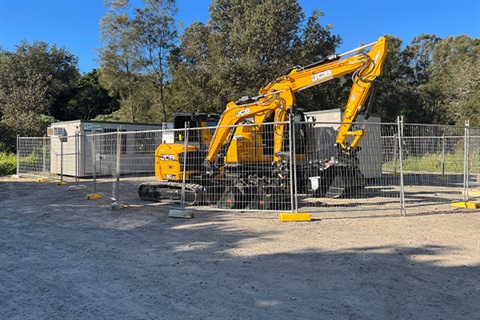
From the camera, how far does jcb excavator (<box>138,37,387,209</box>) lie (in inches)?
361

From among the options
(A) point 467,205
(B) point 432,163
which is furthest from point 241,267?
(B) point 432,163

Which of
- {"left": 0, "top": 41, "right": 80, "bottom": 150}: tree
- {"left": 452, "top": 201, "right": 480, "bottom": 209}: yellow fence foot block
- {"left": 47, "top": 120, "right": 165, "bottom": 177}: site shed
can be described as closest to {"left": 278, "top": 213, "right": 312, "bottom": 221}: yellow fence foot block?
{"left": 452, "top": 201, "right": 480, "bottom": 209}: yellow fence foot block

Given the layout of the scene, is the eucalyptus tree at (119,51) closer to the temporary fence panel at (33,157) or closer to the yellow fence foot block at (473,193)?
the temporary fence panel at (33,157)

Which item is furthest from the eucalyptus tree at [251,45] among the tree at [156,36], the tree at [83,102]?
the tree at [83,102]

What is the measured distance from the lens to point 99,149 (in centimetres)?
Answer: 1287

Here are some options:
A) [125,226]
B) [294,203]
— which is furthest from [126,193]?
[294,203]

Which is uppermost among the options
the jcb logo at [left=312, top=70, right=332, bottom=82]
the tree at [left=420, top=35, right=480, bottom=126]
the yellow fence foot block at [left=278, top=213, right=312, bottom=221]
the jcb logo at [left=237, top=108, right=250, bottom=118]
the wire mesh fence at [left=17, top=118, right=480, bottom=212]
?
the tree at [left=420, top=35, right=480, bottom=126]

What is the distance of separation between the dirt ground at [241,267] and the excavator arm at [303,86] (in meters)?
2.24

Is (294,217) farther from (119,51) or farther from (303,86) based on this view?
(119,51)

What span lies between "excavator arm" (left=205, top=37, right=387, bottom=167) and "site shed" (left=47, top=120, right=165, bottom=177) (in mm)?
3826

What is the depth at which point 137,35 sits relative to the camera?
1141 inches

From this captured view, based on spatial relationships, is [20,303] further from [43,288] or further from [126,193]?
[126,193]

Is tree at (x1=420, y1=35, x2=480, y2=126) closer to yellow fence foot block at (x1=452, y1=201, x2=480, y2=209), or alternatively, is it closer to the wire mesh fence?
the wire mesh fence

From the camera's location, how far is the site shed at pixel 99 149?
41.8ft
